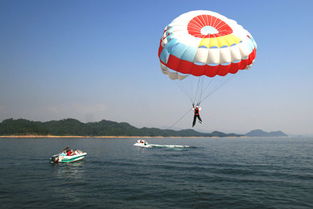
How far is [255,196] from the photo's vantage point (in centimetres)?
1781

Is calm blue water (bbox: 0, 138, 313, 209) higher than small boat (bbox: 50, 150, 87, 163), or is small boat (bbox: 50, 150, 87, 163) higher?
small boat (bbox: 50, 150, 87, 163)

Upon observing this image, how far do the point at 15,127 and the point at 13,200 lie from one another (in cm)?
18774

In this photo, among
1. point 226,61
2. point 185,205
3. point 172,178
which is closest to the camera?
point 185,205

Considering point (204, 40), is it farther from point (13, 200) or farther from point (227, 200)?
point (13, 200)

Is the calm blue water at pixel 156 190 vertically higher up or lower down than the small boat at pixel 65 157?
lower down

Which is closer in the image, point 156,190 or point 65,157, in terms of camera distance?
point 156,190

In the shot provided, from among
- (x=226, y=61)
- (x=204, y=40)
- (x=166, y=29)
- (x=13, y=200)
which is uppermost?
(x=166, y=29)

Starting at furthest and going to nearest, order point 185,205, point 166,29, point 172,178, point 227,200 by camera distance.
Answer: point 172,178 < point 166,29 < point 227,200 < point 185,205

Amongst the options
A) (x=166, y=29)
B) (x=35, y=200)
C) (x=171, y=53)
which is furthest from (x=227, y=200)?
(x=166, y=29)

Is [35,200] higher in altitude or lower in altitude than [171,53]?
lower

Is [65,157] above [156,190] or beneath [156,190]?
above

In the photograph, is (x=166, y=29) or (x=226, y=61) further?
(x=166, y=29)

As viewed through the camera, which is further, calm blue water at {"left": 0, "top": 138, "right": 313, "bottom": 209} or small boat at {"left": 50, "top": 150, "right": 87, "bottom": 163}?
small boat at {"left": 50, "top": 150, "right": 87, "bottom": 163}

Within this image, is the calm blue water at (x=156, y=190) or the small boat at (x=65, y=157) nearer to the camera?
the calm blue water at (x=156, y=190)
